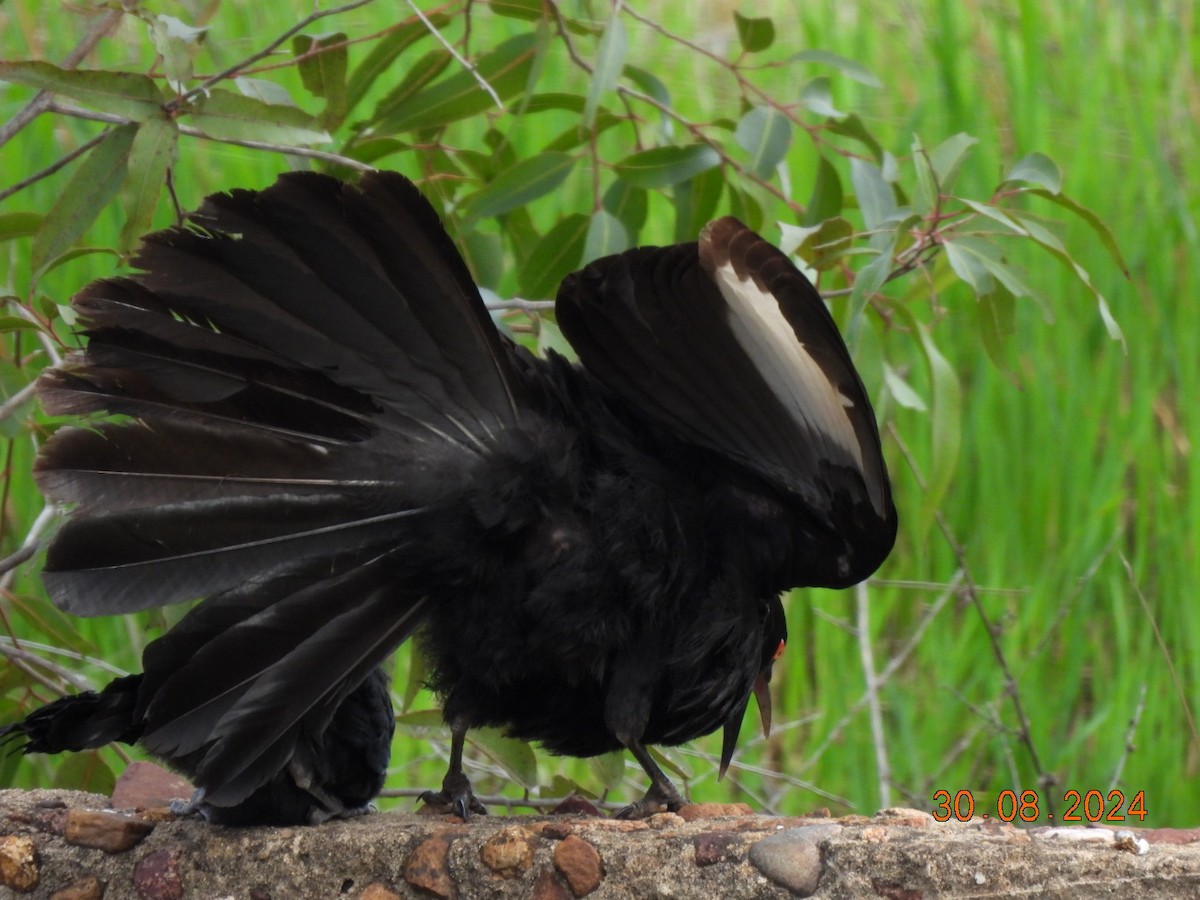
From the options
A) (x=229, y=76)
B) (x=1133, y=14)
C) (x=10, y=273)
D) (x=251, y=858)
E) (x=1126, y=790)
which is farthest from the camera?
(x=1133, y=14)

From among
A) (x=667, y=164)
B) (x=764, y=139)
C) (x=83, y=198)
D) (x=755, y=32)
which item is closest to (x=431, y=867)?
(x=83, y=198)

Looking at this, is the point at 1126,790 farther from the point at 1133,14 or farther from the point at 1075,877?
the point at 1133,14

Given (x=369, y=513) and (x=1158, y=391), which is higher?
(x=369, y=513)

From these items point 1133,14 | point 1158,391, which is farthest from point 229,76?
point 1133,14

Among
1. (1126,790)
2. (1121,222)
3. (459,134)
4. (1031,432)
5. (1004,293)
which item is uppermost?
(459,134)

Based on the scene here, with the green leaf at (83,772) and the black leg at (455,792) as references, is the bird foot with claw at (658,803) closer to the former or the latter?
the black leg at (455,792)

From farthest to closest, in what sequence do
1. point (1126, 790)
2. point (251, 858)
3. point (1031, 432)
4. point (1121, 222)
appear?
point (1121, 222)
point (1031, 432)
point (1126, 790)
point (251, 858)

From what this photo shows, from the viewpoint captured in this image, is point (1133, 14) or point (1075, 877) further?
point (1133, 14)

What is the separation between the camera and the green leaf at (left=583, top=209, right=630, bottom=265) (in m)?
3.19

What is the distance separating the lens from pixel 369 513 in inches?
86.4

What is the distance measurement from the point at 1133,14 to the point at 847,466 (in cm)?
410

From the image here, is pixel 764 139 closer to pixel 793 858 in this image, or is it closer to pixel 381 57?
pixel 381 57

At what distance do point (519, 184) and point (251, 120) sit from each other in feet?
2.66

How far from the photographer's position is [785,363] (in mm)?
2213
